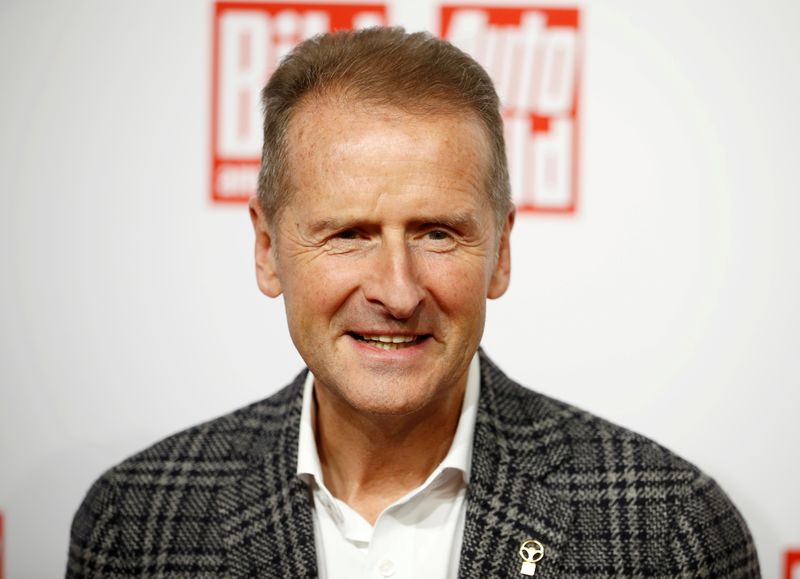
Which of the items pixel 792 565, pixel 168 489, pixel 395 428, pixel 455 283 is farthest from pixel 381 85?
pixel 792 565

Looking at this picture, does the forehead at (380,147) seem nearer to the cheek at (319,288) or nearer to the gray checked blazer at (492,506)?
the cheek at (319,288)

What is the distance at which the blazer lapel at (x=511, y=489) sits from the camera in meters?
1.51

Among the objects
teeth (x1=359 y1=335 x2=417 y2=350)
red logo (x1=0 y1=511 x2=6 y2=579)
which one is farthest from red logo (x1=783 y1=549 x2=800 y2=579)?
red logo (x1=0 y1=511 x2=6 y2=579)

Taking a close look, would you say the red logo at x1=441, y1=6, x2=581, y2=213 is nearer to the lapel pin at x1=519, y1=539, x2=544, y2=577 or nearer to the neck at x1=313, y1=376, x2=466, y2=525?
the neck at x1=313, y1=376, x2=466, y2=525

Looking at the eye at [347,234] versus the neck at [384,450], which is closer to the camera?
the eye at [347,234]

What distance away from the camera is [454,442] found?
1607 millimetres

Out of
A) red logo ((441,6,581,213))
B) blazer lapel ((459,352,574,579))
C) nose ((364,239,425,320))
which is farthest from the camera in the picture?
red logo ((441,6,581,213))

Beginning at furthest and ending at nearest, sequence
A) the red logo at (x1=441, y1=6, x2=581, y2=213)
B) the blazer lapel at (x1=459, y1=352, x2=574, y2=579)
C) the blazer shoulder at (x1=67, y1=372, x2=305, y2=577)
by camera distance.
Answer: the red logo at (x1=441, y1=6, x2=581, y2=213) → the blazer shoulder at (x1=67, y1=372, x2=305, y2=577) → the blazer lapel at (x1=459, y1=352, x2=574, y2=579)

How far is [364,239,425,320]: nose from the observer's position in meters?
1.41

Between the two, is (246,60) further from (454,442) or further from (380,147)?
(454,442)

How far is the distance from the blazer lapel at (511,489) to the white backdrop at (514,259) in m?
0.62

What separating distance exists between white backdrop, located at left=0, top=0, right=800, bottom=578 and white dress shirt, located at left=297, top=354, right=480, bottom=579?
2.41 feet

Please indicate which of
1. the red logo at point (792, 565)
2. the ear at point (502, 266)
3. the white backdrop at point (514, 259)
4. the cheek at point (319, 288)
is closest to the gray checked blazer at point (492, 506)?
the ear at point (502, 266)

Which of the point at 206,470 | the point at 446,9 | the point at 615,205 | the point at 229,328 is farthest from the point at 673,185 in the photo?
the point at 206,470
